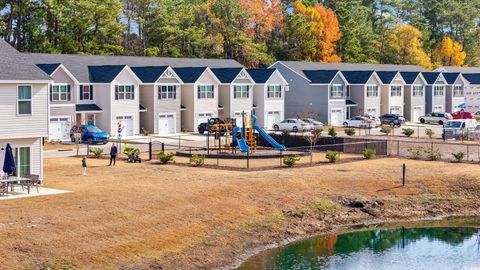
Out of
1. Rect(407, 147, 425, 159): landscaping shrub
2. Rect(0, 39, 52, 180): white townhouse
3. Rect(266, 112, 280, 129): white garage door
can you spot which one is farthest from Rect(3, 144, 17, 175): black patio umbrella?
Rect(266, 112, 280, 129): white garage door

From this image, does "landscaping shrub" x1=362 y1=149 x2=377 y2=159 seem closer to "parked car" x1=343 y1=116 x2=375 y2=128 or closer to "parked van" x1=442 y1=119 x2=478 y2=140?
"parked van" x1=442 y1=119 x2=478 y2=140

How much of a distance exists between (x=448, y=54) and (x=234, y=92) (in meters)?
89.9

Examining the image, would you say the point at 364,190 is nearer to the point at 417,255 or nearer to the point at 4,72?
the point at 417,255

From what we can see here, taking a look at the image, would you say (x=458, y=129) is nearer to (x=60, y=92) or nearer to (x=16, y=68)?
(x=60, y=92)

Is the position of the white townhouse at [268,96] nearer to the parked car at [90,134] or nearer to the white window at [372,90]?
the white window at [372,90]

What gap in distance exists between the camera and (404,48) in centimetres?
14600

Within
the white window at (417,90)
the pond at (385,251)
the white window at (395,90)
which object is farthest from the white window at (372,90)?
the pond at (385,251)

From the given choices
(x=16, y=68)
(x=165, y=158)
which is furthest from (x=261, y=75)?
(x=16, y=68)

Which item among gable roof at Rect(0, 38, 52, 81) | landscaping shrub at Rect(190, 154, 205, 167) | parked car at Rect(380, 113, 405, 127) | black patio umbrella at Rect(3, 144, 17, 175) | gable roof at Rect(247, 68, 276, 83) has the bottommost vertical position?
landscaping shrub at Rect(190, 154, 205, 167)

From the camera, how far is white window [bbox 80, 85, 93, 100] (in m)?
74.3

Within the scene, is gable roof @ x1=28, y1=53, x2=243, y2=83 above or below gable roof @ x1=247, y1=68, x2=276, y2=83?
above

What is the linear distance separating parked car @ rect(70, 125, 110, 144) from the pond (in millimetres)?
33568

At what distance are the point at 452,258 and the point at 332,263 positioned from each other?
565 centimetres

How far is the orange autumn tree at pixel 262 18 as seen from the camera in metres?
128
